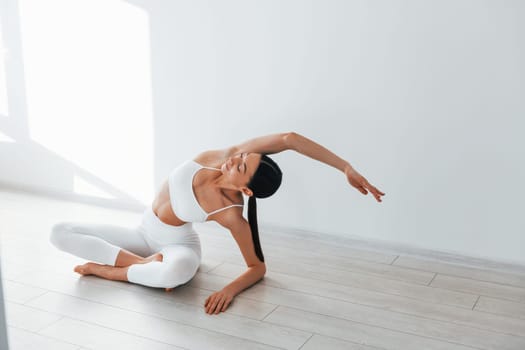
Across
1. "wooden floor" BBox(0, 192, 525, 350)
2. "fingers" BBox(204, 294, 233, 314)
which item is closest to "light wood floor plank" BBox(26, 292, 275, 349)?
"wooden floor" BBox(0, 192, 525, 350)

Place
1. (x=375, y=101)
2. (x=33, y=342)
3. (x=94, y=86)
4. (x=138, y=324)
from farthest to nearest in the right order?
1. (x=94, y=86)
2. (x=375, y=101)
3. (x=138, y=324)
4. (x=33, y=342)

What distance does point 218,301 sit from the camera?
2270 mm

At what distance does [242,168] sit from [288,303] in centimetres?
52

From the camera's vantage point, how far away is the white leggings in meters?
2.39

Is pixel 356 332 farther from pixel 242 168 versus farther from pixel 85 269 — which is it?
pixel 85 269

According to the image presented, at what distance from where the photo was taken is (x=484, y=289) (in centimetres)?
247

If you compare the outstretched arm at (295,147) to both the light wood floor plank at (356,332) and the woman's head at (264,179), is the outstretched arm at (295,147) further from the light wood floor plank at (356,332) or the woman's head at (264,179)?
the light wood floor plank at (356,332)

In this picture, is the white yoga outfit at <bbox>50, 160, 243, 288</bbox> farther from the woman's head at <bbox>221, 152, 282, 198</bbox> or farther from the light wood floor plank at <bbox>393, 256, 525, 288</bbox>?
the light wood floor plank at <bbox>393, 256, 525, 288</bbox>

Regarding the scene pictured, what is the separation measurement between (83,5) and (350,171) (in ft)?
6.53

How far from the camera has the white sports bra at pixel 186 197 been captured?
8.06 ft

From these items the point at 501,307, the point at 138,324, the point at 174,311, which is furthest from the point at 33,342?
the point at 501,307

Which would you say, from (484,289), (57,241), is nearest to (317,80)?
(484,289)

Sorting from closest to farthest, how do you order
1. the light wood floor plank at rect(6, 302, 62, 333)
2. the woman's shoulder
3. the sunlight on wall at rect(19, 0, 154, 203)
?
the light wood floor plank at rect(6, 302, 62, 333), the woman's shoulder, the sunlight on wall at rect(19, 0, 154, 203)

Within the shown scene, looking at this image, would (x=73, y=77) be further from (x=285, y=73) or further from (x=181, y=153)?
(x=285, y=73)
